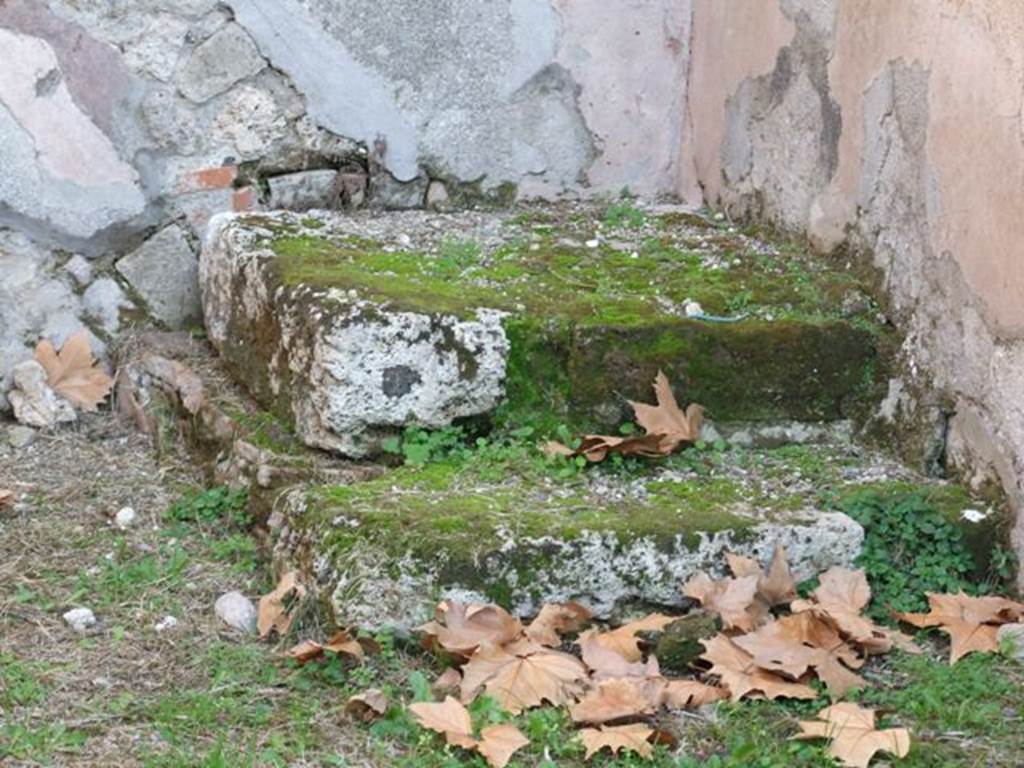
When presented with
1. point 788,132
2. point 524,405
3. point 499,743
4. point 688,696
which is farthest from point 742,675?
point 788,132

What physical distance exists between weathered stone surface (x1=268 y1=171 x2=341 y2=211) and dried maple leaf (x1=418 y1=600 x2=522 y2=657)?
1851mm

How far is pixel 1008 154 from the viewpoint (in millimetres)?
3008

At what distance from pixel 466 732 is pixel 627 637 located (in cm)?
43

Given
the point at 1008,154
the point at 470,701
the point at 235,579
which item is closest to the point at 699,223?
the point at 1008,154

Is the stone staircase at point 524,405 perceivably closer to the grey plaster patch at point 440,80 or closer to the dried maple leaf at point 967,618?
the dried maple leaf at point 967,618

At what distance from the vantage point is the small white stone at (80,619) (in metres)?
2.98

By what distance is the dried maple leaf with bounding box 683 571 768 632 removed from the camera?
110 inches

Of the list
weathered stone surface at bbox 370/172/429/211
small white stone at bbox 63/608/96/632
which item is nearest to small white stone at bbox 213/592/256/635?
small white stone at bbox 63/608/96/632

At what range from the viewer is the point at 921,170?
335 cm

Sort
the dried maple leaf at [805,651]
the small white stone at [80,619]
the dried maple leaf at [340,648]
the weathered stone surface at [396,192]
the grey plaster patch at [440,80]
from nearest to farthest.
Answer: the dried maple leaf at [805,651], the dried maple leaf at [340,648], the small white stone at [80,619], the grey plaster patch at [440,80], the weathered stone surface at [396,192]

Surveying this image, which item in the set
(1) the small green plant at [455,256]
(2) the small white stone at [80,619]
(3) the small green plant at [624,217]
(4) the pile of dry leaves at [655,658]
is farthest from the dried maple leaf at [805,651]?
(3) the small green plant at [624,217]

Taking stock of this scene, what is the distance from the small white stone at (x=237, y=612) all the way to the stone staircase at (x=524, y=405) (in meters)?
0.12

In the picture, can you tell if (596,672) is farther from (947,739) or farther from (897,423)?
(897,423)

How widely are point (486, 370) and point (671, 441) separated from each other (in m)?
0.42
